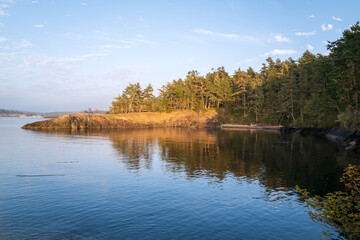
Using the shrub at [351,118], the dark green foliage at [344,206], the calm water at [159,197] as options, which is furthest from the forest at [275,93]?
the dark green foliage at [344,206]

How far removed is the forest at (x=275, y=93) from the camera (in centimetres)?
6616

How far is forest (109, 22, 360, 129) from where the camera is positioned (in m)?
66.2

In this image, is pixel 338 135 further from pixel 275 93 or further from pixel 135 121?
pixel 135 121

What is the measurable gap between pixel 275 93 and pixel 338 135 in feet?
202

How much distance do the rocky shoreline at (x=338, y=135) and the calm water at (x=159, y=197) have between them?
49.5 feet

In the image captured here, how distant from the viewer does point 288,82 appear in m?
111

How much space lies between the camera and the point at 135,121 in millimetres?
128875

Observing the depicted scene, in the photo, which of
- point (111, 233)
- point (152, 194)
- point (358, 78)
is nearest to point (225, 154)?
point (152, 194)

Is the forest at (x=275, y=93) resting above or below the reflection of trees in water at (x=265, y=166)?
above

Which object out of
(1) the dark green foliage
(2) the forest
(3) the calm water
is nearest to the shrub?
(2) the forest

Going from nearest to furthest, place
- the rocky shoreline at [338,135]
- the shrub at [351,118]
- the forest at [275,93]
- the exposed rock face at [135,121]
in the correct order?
the rocky shoreline at [338,135] < the shrub at [351,118] < the forest at [275,93] < the exposed rock face at [135,121]

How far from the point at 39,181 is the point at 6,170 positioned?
7955 millimetres

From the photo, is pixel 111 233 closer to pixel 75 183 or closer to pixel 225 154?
pixel 75 183

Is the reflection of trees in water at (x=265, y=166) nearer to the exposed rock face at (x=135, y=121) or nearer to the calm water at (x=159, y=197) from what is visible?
the calm water at (x=159, y=197)
